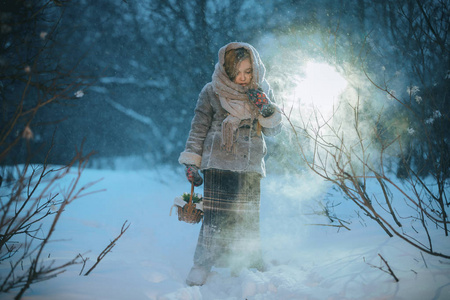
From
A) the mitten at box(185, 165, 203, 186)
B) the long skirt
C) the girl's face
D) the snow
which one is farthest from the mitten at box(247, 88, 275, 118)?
the snow

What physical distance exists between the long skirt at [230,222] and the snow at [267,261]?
6.3 inches

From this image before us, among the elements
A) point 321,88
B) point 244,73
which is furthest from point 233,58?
point 321,88

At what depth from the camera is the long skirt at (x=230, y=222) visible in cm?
219

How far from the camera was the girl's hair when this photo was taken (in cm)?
240

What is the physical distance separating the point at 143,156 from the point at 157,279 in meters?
5.72

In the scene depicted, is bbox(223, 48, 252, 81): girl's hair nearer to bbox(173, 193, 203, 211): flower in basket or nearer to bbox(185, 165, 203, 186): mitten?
bbox(185, 165, 203, 186): mitten

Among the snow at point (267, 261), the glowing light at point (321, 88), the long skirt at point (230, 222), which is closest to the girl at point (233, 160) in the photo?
the long skirt at point (230, 222)

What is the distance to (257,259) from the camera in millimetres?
2236

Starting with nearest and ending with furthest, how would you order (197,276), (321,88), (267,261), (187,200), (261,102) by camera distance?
(197,276), (261,102), (187,200), (267,261), (321,88)

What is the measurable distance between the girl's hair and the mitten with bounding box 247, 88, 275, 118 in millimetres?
328

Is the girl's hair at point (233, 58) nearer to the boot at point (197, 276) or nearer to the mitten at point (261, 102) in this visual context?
the mitten at point (261, 102)

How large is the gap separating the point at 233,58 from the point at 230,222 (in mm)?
1574

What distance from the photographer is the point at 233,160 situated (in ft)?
7.42

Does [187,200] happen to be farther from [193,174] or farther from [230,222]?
[230,222]
